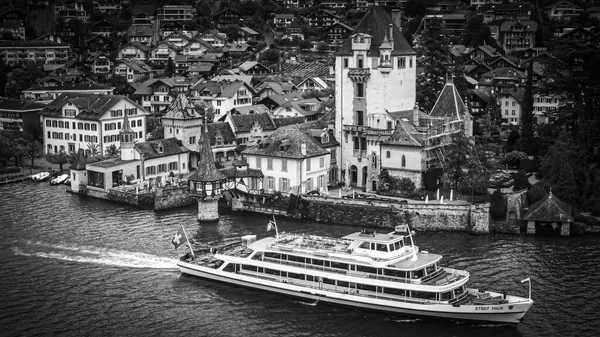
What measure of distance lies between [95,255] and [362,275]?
760 inches

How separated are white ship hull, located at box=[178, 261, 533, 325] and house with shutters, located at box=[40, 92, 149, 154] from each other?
1593 inches

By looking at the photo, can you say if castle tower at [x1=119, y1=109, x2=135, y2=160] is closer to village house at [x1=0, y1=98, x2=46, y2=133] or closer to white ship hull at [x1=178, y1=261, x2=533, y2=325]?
village house at [x1=0, y1=98, x2=46, y2=133]

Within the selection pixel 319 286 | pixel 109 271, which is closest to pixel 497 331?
pixel 319 286

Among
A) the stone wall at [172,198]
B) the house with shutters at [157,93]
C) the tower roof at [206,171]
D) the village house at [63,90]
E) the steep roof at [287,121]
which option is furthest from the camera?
the house with shutters at [157,93]

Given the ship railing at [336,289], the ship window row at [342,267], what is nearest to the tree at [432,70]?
the ship window row at [342,267]

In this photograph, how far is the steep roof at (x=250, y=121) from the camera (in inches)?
3782

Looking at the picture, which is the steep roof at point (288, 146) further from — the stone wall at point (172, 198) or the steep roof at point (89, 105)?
the steep roof at point (89, 105)

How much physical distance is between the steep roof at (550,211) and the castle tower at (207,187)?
23.8m

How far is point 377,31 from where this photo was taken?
278 ft

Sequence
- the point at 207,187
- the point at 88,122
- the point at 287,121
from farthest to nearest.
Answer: the point at 287,121, the point at 88,122, the point at 207,187

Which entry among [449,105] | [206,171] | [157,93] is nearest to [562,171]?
[449,105]

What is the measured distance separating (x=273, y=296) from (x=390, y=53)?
105 ft

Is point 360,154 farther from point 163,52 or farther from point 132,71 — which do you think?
point 163,52

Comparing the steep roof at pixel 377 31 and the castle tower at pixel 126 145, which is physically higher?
the steep roof at pixel 377 31
